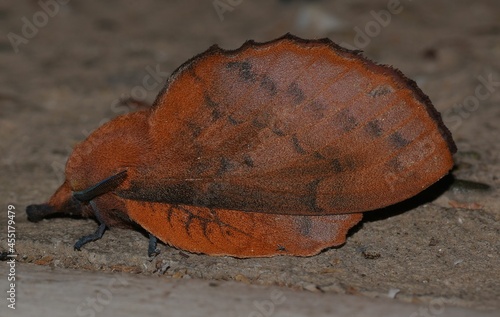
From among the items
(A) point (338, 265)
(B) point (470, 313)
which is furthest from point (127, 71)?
(B) point (470, 313)

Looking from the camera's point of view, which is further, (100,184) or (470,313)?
(100,184)

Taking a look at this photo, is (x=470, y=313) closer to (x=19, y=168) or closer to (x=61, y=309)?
(x=61, y=309)

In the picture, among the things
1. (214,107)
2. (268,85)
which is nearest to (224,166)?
(214,107)

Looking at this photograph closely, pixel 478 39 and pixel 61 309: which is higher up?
pixel 478 39

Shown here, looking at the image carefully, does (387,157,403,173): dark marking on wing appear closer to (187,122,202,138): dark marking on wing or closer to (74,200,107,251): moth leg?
(187,122,202,138): dark marking on wing
